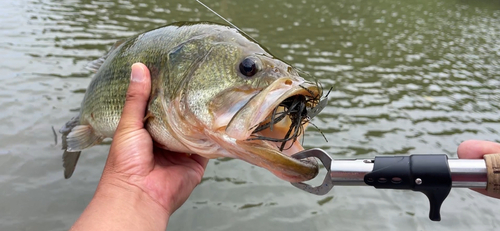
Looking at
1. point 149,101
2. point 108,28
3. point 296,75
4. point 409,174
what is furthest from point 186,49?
point 108,28

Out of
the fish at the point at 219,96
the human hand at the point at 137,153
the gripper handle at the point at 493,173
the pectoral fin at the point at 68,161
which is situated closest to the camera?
the gripper handle at the point at 493,173

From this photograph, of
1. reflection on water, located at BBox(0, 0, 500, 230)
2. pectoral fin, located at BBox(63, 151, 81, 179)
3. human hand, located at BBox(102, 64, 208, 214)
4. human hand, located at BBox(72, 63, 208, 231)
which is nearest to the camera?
Answer: human hand, located at BBox(72, 63, 208, 231)

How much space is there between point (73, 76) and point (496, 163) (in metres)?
7.53

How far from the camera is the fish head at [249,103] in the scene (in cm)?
178

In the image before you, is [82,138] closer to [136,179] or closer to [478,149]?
[136,179]

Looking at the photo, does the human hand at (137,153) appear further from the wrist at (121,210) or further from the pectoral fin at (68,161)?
the pectoral fin at (68,161)

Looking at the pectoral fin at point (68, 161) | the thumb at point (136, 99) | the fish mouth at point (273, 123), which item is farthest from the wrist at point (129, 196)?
the pectoral fin at point (68, 161)

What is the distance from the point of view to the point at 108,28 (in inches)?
420

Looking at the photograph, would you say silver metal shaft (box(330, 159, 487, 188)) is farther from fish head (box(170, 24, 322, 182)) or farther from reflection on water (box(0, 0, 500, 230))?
reflection on water (box(0, 0, 500, 230))

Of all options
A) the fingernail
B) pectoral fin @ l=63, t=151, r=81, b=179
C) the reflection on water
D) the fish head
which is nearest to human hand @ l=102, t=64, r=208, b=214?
the fingernail

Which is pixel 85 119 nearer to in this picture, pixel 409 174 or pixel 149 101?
pixel 149 101

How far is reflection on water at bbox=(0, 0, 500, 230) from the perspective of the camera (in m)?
4.66

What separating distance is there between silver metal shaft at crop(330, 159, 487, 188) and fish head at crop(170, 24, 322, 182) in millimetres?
147

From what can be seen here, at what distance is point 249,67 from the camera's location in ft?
6.47
